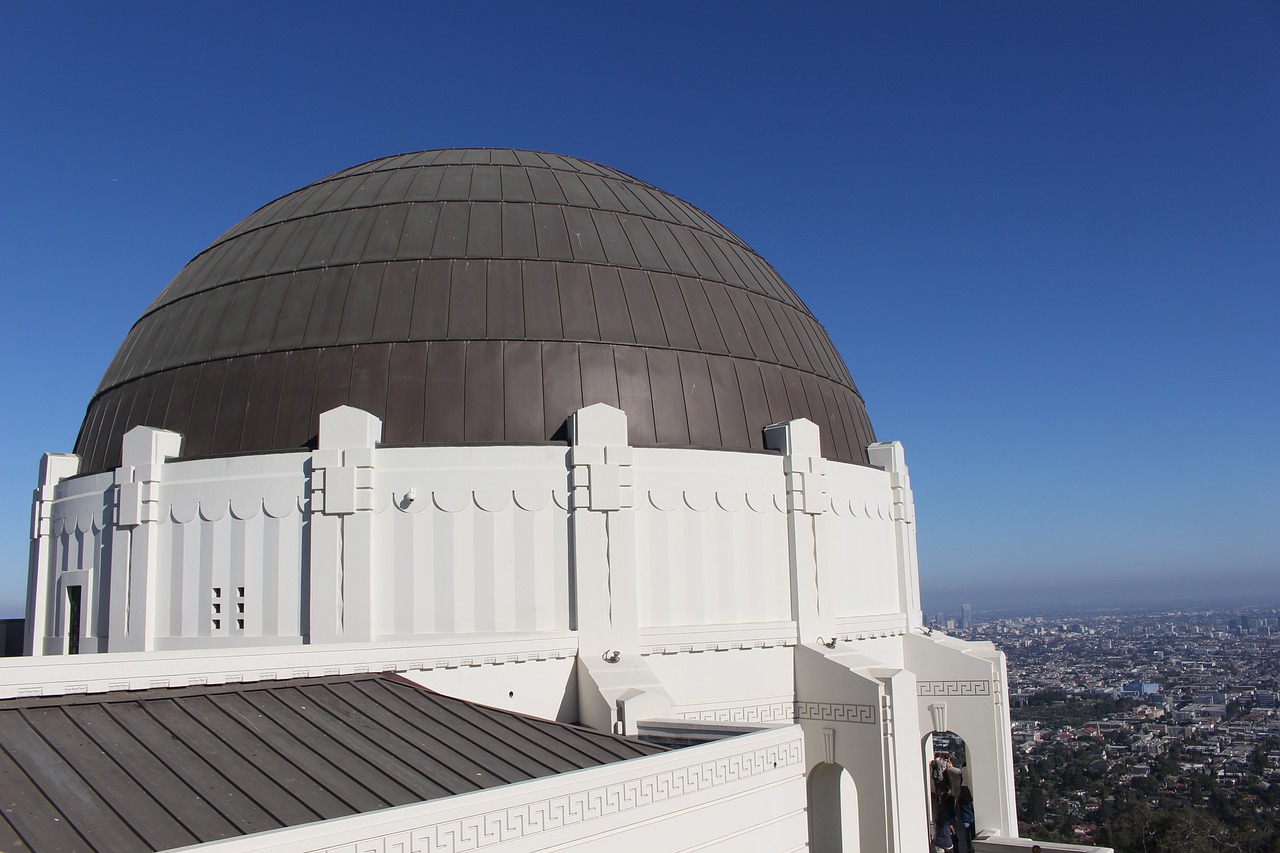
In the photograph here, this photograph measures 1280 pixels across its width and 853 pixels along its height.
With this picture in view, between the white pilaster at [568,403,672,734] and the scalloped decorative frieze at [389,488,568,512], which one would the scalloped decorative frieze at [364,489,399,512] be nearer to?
the scalloped decorative frieze at [389,488,568,512]

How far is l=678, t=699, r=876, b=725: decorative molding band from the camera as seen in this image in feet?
54.0

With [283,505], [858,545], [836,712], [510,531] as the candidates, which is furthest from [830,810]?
[283,505]

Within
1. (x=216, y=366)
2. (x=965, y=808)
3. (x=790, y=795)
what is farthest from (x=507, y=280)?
(x=965, y=808)

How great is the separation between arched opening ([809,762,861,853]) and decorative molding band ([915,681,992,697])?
309 centimetres

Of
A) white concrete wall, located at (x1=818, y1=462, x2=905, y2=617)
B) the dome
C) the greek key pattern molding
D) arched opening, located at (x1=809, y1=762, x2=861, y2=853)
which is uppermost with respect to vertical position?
the dome

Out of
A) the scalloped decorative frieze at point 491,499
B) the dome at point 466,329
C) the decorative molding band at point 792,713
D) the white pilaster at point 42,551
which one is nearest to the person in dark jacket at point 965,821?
the decorative molding band at point 792,713

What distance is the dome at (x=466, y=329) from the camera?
17344mm

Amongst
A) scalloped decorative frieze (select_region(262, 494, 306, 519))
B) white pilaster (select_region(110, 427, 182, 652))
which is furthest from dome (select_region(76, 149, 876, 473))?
scalloped decorative frieze (select_region(262, 494, 306, 519))

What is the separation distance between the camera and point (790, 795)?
40.8 ft

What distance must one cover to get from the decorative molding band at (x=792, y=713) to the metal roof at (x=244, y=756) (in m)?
4.98

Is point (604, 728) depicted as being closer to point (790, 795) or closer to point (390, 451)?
point (790, 795)

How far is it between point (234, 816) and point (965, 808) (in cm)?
A: 1192

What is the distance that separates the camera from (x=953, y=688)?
20188mm

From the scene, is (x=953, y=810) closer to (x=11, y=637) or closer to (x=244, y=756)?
(x=244, y=756)
